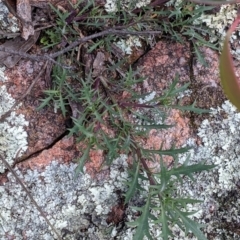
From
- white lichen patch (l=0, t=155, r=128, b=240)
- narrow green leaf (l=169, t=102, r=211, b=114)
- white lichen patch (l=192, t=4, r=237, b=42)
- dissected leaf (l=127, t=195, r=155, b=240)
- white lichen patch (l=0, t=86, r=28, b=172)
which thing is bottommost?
dissected leaf (l=127, t=195, r=155, b=240)

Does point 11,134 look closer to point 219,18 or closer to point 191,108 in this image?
point 191,108

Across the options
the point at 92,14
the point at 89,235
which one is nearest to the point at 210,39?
the point at 92,14

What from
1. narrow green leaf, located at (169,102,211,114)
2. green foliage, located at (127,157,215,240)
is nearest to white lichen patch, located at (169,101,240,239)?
narrow green leaf, located at (169,102,211,114)

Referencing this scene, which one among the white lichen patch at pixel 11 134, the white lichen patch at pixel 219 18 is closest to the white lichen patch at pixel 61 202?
the white lichen patch at pixel 11 134

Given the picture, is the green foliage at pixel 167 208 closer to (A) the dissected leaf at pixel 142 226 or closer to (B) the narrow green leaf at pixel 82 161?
(A) the dissected leaf at pixel 142 226

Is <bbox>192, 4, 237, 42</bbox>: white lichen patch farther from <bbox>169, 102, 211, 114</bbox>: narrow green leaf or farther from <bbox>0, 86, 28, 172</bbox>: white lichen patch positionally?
<bbox>0, 86, 28, 172</bbox>: white lichen patch

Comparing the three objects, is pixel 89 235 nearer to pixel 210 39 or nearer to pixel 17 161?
pixel 17 161
